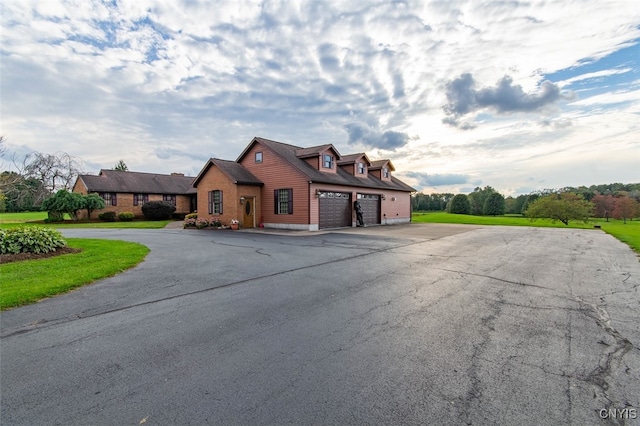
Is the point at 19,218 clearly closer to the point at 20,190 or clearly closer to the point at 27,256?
the point at 20,190

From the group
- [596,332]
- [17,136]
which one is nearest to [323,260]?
[596,332]

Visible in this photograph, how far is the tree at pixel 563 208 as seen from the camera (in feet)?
99.2

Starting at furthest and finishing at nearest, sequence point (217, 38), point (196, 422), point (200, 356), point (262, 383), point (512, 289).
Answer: point (217, 38)
point (512, 289)
point (200, 356)
point (262, 383)
point (196, 422)

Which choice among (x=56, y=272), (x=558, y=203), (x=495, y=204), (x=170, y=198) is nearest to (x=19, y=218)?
(x=170, y=198)

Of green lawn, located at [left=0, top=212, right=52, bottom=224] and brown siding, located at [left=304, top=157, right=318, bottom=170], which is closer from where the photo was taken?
brown siding, located at [left=304, top=157, right=318, bottom=170]

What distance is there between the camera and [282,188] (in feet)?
68.4

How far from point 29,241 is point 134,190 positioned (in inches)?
1072

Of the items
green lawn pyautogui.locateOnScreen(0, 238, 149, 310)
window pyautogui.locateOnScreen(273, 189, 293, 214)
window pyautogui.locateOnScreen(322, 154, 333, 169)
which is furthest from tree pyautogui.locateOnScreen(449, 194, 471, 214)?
green lawn pyautogui.locateOnScreen(0, 238, 149, 310)

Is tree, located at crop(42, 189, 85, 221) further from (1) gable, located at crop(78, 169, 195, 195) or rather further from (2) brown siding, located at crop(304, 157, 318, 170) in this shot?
(2) brown siding, located at crop(304, 157, 318, 170)

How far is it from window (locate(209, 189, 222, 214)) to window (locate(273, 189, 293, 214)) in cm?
429

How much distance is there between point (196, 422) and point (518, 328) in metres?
4.17

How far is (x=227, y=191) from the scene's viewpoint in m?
21.4

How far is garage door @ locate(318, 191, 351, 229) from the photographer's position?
2069cm

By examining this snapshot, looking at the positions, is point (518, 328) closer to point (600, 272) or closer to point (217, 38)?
point (600, 272)
